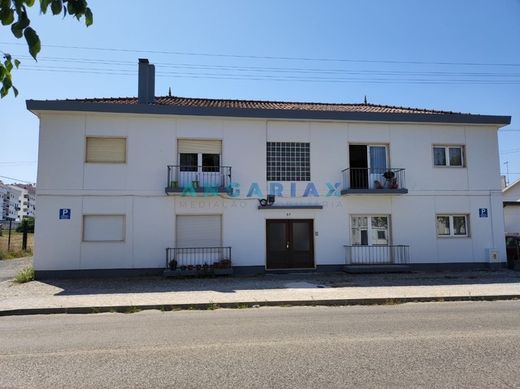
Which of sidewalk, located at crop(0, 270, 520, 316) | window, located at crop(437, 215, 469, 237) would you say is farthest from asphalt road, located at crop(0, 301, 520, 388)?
window, located at crop(437, 215, 469, 237)

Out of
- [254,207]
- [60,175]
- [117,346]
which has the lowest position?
[117,346]

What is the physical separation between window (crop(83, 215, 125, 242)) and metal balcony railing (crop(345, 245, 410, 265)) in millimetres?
8767

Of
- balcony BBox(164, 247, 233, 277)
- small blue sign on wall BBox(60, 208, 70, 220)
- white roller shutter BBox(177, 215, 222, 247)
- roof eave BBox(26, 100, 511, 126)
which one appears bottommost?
balcony BBox(164, 247, 233, 277)

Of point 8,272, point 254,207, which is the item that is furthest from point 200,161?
point 8,272

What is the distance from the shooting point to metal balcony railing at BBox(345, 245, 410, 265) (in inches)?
686

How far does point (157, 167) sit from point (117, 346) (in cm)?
1099

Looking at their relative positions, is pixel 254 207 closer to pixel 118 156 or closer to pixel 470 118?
pixel 118 156

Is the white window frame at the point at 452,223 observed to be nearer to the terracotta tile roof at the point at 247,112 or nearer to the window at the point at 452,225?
the window at the point at 452,225

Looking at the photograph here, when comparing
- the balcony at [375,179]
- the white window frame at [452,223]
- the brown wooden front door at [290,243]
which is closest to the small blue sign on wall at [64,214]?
the brown wooden front door at [290,243]

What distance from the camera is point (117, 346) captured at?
21.2ft

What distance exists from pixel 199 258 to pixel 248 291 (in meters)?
4.46

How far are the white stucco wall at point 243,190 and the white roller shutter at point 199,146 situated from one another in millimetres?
240

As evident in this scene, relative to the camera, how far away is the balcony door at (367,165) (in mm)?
17969

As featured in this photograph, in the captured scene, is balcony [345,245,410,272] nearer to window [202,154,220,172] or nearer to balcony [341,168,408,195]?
balcony [341,168,408,195]
